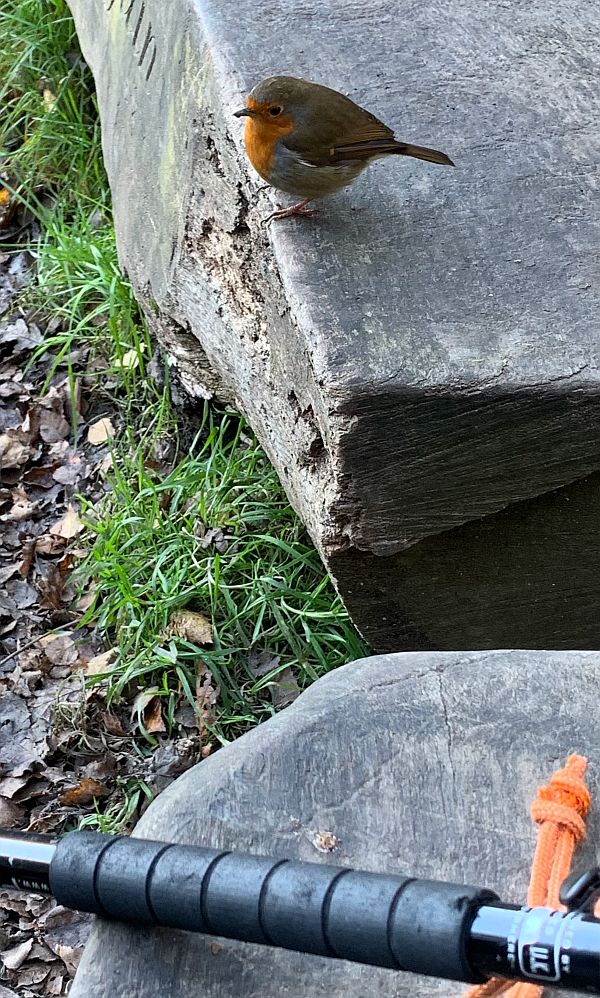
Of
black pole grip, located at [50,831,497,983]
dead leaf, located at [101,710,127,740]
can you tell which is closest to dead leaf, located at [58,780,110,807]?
dead leaf, located at [101,710,127,740]

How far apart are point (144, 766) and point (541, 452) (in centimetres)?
148

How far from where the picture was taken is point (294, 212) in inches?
92.3

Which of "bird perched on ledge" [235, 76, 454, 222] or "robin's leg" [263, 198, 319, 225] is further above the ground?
"bird perched on ledge" [235, 76, 454, 222]

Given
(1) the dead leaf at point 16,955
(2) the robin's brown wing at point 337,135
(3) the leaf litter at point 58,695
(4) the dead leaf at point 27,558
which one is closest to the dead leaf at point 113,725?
(3) the leaf litter at point 58,695

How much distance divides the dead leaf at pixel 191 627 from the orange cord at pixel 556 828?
176 cm

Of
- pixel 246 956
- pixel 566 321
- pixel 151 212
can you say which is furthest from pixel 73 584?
pixel 246 956

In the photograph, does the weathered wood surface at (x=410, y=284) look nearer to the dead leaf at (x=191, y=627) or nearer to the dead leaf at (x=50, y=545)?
the dead leaf at (x=191, y=627)

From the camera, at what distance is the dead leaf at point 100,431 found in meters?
3.93

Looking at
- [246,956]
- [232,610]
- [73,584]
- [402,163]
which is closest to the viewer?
[246,956]

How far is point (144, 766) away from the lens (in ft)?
9.89

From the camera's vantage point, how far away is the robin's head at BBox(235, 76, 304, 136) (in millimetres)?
2333

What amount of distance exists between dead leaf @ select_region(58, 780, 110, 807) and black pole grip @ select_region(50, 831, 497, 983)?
5.23 feet

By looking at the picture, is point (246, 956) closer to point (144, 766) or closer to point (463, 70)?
point (144, 766)

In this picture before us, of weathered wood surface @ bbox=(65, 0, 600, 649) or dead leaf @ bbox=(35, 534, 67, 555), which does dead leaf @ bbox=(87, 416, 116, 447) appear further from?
weathered wood surface @ bbox=(65, 0, 600, 649)
